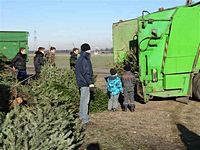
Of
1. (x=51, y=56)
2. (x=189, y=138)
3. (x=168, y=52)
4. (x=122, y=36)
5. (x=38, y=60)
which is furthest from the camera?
(x=122, y=36)

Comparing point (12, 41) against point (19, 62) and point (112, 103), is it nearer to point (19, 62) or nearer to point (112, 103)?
point (19, 62)

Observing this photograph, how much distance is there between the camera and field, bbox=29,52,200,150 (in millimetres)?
7809

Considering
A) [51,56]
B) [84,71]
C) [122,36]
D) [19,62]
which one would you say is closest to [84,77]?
[84,71]

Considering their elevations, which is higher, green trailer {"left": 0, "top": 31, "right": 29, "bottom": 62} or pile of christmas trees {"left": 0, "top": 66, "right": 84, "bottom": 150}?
green trailer {"left": 0, "top": 31, "right": 29, "bottom": 62}

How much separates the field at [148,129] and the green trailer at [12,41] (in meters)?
11.9

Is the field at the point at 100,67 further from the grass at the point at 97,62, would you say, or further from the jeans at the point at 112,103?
the jeans at the point at 112,103

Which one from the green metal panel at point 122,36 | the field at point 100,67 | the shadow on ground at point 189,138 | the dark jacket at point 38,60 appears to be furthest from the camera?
the field at point 100,67

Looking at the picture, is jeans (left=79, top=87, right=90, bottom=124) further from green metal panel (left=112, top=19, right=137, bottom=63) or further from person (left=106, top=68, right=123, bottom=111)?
green metal panel (left=112, top=19, right=137, bottom=63)

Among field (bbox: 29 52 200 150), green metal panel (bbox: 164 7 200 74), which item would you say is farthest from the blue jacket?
green metal panel (bbox: 164 7 200 74)

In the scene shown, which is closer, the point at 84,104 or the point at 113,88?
the point at 84,104

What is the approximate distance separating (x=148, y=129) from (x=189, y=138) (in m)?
1.10

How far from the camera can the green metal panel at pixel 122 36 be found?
45.7 ft

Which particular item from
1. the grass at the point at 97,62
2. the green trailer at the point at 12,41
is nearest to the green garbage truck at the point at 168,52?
the grass at the point at 97,62

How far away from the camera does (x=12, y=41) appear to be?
74.0 feet
